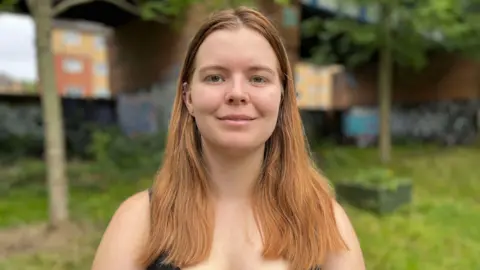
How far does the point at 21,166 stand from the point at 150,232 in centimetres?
969

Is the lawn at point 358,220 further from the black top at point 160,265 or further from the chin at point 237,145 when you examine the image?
the chin at point 237,145

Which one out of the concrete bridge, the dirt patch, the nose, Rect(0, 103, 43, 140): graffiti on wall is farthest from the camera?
Rect(0, 103, 43, 140): graffiti on wall

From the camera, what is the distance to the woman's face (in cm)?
157

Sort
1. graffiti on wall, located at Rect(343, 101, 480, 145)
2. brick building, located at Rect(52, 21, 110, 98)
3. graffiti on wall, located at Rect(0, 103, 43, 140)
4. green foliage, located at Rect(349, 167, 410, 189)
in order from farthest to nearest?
1. brick building, located at Rect(52, 21, 110, 98)
2. graffiti on wall, located at Rect(343, 101, 480, 145)
3. graffiti on wall, located at Rect(0, 103, 43, 140)
4. green foliage, located at Rect(349, 167, 410, 189)

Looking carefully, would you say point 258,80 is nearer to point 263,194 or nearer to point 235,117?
point 235,117

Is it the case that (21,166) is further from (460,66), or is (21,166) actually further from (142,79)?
(460,66)

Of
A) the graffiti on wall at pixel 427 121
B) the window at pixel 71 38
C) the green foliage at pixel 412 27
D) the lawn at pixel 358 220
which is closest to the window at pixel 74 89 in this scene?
the window at pixel 71 38

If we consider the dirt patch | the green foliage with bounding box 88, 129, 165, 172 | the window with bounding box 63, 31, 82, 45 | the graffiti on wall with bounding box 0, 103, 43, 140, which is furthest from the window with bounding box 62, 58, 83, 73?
the dirt patch

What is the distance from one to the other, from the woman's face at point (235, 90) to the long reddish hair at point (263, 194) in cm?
7

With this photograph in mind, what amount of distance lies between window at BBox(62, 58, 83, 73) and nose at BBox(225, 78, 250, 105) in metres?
35.0

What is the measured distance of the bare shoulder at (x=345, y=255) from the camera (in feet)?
5.65

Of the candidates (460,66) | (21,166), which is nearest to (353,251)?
(21,166)

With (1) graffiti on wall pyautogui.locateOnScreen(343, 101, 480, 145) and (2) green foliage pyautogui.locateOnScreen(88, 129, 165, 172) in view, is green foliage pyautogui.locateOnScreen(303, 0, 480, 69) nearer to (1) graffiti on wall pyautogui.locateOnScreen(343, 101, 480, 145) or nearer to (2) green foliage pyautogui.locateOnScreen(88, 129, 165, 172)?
(1) graffiti on wall pyautogui.locateOnScreen(343, 101, 480, 145)

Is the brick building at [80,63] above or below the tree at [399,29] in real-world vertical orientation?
above
